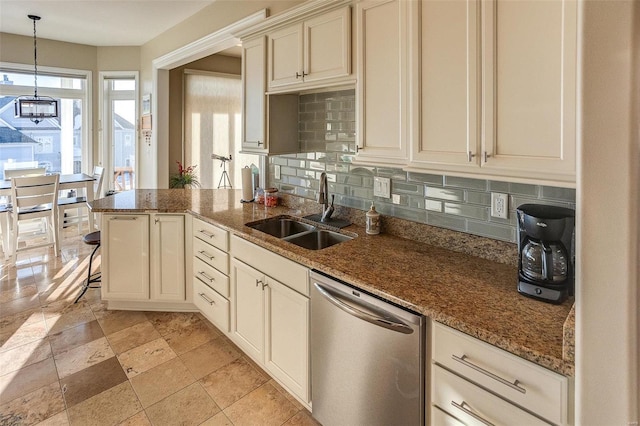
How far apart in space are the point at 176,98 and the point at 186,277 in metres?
3.24

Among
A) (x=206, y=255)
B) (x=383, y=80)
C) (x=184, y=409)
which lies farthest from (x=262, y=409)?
(x=383, y=80)

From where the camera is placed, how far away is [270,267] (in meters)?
2.06

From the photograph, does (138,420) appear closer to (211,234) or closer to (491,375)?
(211,234)

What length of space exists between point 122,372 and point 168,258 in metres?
0.89

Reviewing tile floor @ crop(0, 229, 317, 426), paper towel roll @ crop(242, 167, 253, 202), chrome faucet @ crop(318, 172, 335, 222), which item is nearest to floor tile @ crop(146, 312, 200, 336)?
tile floor @ crop(0, 229, 317, 426)

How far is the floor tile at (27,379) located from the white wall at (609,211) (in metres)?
2.68

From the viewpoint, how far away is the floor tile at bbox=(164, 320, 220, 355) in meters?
2.62

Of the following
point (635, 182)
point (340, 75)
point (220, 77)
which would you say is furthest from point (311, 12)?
point (220, 77)

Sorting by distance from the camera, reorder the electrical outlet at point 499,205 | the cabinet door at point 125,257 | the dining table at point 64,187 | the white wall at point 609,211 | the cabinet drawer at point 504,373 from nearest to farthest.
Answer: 1. the white wall at point 609,211
2. the cabinet drawer at point 504,373
3. the electrical outlet at point 499,205
4. the cabinet door at point 125,257
5. the dining table at point 64,187

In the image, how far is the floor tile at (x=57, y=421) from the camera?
75.0 inches

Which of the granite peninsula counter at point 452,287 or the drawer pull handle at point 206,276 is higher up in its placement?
the granite peninsula counter at point 452,287

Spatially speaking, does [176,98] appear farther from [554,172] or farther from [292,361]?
[554,172]

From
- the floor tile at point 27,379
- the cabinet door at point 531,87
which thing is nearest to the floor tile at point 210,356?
the floor tile at point 27,379

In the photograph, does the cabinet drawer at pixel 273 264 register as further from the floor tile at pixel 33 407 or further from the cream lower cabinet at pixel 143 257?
the floor tile at pixel 33 407
